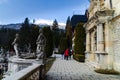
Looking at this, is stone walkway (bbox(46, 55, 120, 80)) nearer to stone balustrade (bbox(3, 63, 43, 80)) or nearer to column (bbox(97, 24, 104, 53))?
column (bbox(97, 24, 104, 53))

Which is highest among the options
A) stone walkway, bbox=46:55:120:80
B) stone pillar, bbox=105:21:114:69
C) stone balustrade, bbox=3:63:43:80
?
stone pillar, bbox=105:21:114:69

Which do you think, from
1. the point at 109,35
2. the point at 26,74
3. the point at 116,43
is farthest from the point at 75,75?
the point at 26,74

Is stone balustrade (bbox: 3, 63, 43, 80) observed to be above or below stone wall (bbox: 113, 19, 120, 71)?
below

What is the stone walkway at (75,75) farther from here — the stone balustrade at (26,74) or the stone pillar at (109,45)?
the stone balustrade at (26,74)

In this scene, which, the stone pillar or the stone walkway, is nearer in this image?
the stone walkway

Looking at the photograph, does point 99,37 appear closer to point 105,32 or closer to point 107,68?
point 105,32

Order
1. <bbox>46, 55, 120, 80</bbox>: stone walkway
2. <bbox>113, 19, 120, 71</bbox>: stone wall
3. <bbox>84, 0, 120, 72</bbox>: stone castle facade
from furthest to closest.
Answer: <bbox>84, 0, 120, 72</bbox>: stone castle facade → <bbox>113, 19, 120, 71</bbox>: stone wall → <bbox>46, 55, 120, 80</bbox>: stone walkway

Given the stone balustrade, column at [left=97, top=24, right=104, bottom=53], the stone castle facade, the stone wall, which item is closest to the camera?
the stone balustrade

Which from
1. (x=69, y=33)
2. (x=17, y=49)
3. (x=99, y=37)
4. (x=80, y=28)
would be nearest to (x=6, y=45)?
(x=69, y=33)

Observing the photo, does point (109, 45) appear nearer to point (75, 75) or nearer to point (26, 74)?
point (75, 75)

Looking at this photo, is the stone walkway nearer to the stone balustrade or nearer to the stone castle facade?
the stone castle facade

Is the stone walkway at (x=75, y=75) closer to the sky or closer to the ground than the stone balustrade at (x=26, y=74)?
closer to the ground

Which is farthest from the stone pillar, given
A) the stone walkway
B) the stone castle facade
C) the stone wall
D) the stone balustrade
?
the stone balustrade

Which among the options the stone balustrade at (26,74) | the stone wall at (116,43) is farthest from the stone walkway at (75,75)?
the stone balustrade at (26,74)
